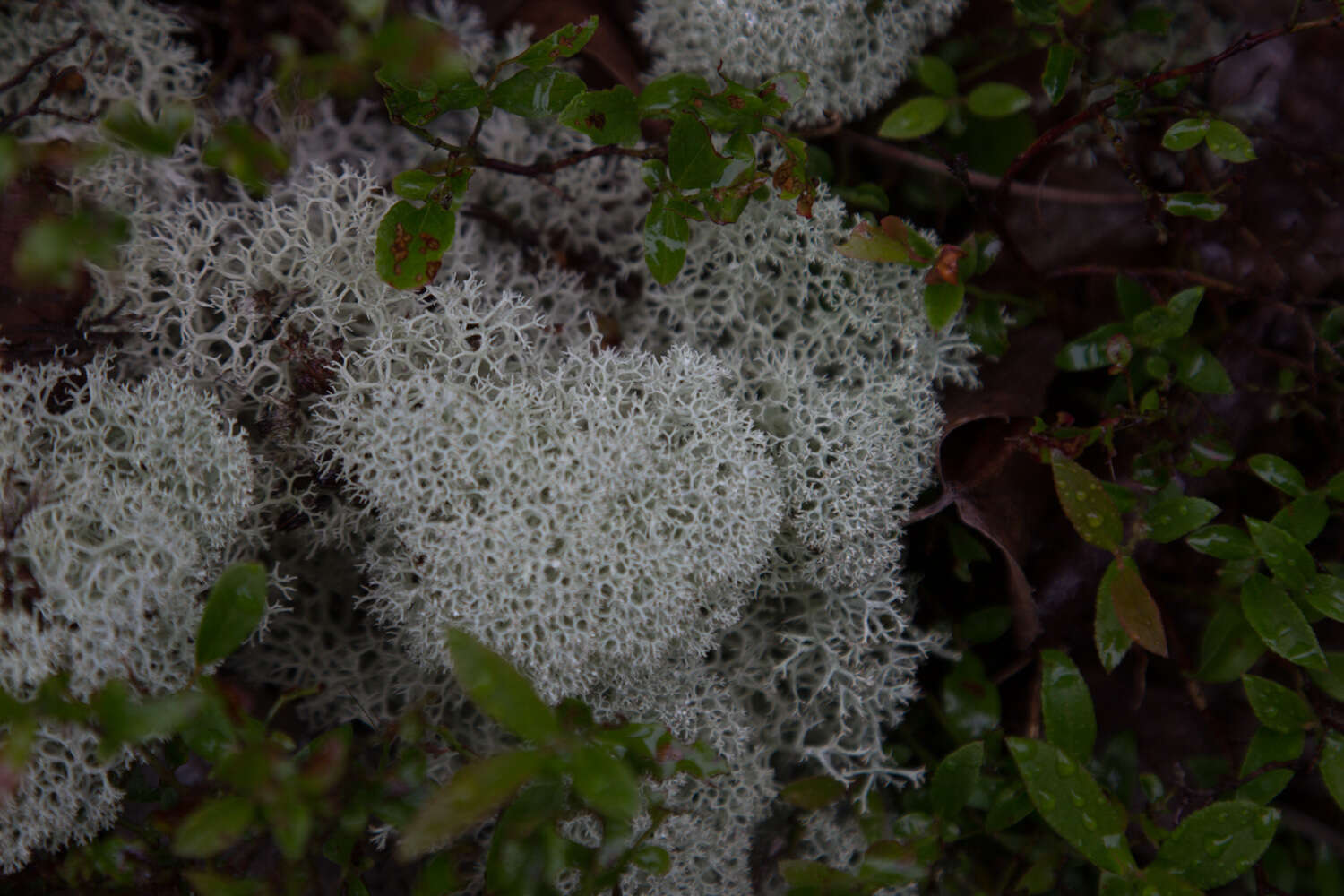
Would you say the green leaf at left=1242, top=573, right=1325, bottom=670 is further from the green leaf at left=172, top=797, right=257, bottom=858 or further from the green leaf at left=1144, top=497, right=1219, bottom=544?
the green leaf at left=172, top=797, right=257, bottom=858

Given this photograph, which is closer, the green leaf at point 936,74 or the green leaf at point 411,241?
the green leaf at point 411,241

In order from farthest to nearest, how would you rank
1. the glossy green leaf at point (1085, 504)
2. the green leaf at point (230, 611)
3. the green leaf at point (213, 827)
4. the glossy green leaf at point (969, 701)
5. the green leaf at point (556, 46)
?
the glossy green leaf at point (969, 701) → the glossy green leaf at point (1085, 504) → the green leaf at point (556, 46) → the green leaf at point (230, 611) → the green leaf at point (213, 827)

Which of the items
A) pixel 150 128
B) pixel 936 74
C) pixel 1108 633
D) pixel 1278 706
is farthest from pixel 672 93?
pixel 1278 706

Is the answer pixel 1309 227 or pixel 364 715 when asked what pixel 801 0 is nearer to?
pixel 1309 227

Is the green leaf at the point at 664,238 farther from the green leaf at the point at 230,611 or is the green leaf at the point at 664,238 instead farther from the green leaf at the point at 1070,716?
the green leaf at the point at 1070,716

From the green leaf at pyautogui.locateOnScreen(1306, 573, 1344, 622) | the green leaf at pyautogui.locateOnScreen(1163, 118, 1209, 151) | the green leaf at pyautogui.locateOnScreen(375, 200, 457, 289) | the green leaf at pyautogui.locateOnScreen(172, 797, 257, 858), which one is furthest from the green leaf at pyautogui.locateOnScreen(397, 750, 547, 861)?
the green leaf at pyautogui.locateOnScreen(1163, 118, 1209, 151)

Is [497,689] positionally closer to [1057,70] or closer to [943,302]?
[943,302]

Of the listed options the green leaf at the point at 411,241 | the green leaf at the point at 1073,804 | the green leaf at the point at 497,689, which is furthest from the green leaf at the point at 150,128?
the green leaf at the point at 1073,804
